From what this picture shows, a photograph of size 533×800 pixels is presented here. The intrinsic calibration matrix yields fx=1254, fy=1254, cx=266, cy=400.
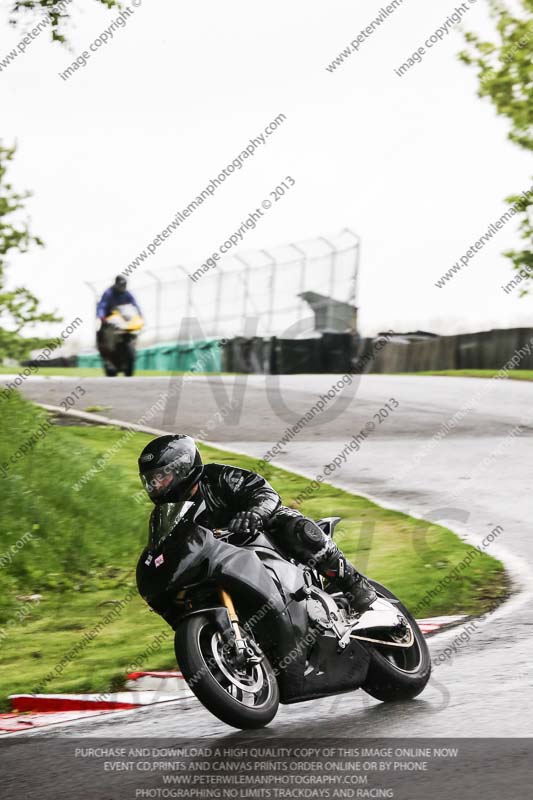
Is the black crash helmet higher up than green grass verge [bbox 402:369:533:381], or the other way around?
the black crash helmet

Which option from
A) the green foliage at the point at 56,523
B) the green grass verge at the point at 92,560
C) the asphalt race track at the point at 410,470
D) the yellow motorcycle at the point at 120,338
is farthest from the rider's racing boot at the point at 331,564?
the yellow motorcycle at the point at 120,338

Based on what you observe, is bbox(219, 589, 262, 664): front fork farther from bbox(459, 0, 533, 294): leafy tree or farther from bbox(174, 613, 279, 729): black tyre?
bbox(459, 0, 533, 294): leafy tree

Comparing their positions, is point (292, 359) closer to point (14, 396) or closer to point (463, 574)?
point (14, 396)

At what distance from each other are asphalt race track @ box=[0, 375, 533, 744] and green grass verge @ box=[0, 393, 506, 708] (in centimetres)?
56

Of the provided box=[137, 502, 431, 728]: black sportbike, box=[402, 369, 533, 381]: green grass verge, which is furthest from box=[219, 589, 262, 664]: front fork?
box=[402, 369, 533, 381]: green grass verge

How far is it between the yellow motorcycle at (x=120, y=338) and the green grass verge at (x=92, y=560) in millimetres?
6029

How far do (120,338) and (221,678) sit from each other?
60.6 ft

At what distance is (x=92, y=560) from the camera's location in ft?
42.2

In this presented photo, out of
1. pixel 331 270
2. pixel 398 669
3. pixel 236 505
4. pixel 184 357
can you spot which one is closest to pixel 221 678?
pixel 236 505

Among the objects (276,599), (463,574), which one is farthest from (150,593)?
(463,574)

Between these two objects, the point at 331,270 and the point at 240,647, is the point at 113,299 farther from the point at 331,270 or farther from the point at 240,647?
the point at 240,647

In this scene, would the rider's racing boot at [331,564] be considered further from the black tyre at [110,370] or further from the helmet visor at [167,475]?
the black tyre at [110,370]

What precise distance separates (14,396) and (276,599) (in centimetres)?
1169

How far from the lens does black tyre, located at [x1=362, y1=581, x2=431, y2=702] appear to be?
6.86 metres
